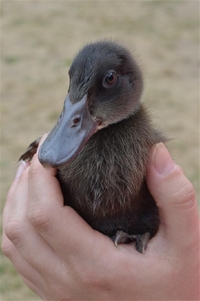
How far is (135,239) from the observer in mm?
1271

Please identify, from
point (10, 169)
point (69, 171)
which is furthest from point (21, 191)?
point (10, 169)

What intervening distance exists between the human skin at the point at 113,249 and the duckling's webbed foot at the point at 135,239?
0.05ft

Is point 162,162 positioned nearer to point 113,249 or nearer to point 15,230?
point 113,249

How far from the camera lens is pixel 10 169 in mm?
3025

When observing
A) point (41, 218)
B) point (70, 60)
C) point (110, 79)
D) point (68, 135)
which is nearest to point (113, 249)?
point (41, 218)

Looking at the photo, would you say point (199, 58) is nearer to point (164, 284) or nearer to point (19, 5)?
point (19, 5)

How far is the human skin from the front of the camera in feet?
3.88

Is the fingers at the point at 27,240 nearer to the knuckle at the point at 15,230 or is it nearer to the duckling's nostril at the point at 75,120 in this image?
the knuckle at the point at 15,230

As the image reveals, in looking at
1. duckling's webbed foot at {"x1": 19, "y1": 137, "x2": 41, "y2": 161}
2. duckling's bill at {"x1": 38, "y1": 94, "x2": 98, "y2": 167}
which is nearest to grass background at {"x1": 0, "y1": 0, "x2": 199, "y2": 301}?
duckling's webbed foot at {"x1": 19, "y1": 137, "x2": 41, "y2": 161}

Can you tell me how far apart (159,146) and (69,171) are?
0.22 meters

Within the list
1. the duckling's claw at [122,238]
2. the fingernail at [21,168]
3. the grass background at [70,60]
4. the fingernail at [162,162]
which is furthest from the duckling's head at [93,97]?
the grass background at [70,60]

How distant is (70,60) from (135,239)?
2.94 metres

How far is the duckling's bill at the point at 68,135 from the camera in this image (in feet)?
3.57

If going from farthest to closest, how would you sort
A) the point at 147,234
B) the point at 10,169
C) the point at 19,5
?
the point at 19,5 < the point at 10,169 < the point at 147,234
